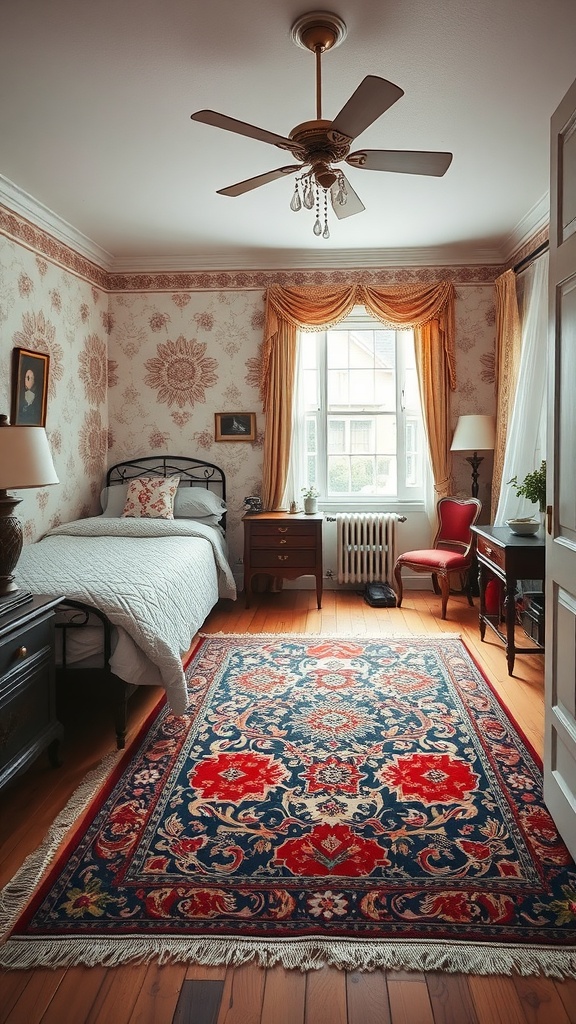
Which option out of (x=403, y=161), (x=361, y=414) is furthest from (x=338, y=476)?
(x=403, y=161)

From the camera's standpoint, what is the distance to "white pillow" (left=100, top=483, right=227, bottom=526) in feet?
16.6

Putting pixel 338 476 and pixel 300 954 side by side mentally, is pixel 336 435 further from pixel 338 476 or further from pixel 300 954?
pixel 300 954

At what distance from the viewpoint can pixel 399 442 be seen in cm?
567

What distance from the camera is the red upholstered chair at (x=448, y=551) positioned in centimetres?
478

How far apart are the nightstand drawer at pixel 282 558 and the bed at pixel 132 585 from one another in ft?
0.97

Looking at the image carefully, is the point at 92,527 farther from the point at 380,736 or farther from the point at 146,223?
the point at 380,736

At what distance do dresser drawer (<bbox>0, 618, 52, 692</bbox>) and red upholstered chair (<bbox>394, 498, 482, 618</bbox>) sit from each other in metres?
3.02

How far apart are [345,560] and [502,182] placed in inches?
120

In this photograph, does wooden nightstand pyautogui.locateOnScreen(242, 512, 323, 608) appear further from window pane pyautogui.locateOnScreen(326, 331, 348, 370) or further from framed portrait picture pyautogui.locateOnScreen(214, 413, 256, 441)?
window pane pyautogui.locateOnScreen(326, 331, 348, 370)

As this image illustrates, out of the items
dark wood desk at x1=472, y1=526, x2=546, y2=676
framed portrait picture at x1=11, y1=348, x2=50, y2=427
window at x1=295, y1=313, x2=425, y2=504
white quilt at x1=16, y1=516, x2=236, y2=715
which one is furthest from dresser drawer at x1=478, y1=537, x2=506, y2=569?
framed portrait picture at x1=11, y1=348, x2=50, y2=427

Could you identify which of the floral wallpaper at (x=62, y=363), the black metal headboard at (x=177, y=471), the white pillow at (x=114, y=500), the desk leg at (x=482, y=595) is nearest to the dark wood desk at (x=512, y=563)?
the desk leg at (x=482, y=595)

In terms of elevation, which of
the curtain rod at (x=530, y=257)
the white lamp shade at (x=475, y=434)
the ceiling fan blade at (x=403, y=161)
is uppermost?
the curtain rod at (x=530, y=257)

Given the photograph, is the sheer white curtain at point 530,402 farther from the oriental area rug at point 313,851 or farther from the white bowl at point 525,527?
the oriental area rug at point 313,851

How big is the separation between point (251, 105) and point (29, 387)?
2.23 meters
